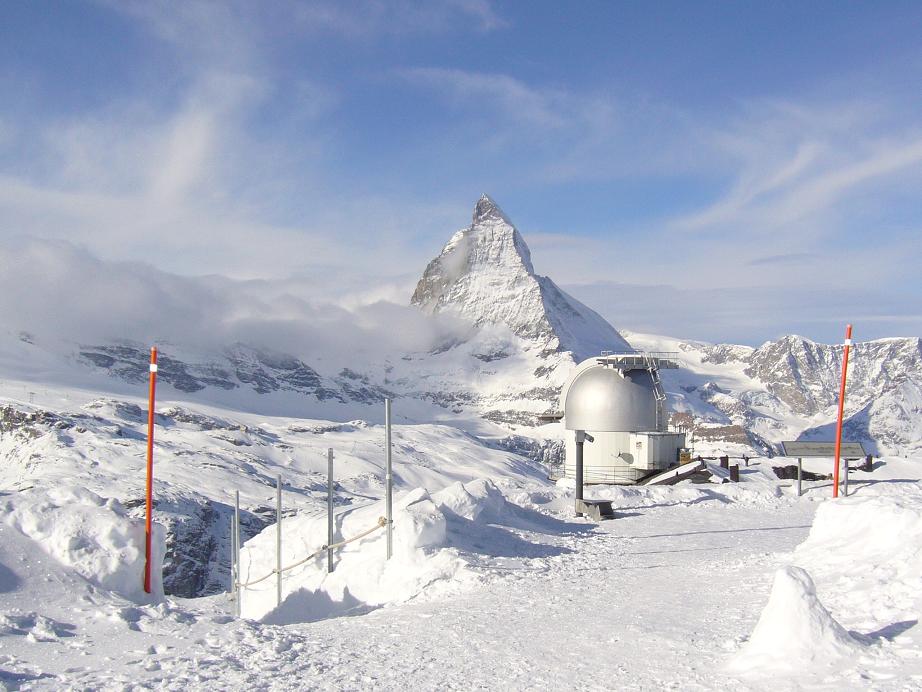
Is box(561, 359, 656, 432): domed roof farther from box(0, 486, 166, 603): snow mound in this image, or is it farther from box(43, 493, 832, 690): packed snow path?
box(0, 486, 166, 603): snow mound

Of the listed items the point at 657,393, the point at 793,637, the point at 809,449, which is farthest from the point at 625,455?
the point at 793,637

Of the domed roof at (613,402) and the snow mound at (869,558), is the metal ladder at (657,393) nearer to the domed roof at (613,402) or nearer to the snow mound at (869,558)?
the domed roof at (613,402)

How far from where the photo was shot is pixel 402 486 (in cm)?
15662

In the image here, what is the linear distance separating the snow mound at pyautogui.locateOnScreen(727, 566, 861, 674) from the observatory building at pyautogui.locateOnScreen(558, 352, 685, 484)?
117ft

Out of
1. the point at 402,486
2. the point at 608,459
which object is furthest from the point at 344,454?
the point at 608,459

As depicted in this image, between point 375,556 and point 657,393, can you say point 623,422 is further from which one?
point 375,556

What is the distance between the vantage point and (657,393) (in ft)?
163

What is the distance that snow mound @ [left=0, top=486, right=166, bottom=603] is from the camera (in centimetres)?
1418

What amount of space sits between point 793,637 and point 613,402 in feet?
127

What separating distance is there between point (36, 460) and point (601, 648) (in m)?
147

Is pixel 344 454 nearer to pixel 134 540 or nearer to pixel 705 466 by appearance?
pixel 705 466

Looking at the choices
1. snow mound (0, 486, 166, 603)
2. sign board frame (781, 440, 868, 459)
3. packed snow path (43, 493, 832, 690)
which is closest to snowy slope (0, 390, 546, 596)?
sign board frame (781, 440, 868, 459)

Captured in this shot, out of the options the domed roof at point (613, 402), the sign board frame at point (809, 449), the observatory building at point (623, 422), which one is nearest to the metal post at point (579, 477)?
the sign board frame at point (809, 449)

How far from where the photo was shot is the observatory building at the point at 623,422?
47.2 meters
